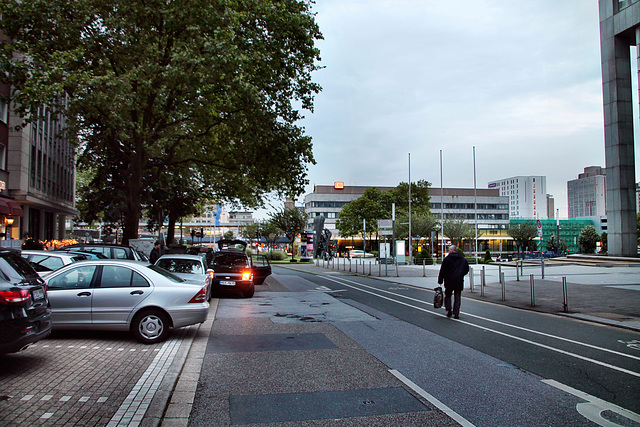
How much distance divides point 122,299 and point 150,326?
665mm

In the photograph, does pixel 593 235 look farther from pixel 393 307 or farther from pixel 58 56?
pixel 58 56

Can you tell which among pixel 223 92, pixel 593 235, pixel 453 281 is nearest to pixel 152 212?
pixel 223 92

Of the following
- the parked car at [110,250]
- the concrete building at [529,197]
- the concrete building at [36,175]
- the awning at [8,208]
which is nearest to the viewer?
the parked car at [110,250]

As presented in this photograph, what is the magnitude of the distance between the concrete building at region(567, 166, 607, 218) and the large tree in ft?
560

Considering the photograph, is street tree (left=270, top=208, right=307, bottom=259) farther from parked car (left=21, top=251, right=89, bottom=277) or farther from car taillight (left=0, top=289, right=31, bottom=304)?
car taillight (left=0, top=289, right=31, bottom=304)

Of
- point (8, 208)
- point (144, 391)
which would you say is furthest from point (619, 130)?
point (8, 208)

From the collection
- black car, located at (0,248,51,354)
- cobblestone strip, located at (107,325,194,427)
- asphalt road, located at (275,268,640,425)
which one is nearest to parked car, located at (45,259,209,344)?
cobblestone strip, located at (107,325,194,427)

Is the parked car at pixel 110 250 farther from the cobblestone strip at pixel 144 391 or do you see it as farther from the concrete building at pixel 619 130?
the concrete building at pixel 619 130

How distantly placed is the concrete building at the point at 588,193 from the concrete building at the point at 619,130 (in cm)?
14948

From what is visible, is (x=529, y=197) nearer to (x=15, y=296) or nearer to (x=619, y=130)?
(x=619, y=130)

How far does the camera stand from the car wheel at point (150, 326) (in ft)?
26.3

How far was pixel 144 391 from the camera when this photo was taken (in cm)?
524

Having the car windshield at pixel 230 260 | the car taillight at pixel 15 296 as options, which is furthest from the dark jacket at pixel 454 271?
the car taillight at pixel 15 296

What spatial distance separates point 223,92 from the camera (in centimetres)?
1897
